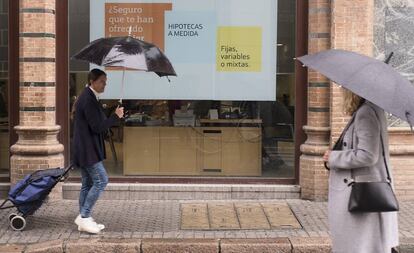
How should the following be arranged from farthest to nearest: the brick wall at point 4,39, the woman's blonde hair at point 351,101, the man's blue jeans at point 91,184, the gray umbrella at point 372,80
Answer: the brick wall at point 4,39, the man's blue jeans at point 91,184, the woman's blonde hair at point 351,101, the gray umbrella at point 372,80

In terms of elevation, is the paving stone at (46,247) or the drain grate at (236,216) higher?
the drain grate at (236,216)

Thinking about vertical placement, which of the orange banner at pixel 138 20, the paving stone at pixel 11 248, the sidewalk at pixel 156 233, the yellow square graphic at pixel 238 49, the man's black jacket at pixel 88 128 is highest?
the orange banner at pixel 138 20

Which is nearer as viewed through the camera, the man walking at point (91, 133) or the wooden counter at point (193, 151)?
the man walking at point (91, 133)

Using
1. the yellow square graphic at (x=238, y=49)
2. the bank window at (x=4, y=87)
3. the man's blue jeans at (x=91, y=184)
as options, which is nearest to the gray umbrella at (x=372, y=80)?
the man's blue jeans at (x=91, y=184)

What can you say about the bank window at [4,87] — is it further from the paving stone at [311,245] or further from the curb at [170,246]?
the paving stone at [311,245]

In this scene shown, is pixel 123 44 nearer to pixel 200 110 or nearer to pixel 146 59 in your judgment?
pixel 146 59

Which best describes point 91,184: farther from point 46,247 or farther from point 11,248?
point 11,248

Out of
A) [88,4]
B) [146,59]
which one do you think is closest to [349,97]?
[146,59]

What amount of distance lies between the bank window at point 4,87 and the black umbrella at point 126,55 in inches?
114

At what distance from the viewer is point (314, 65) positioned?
15.1ft

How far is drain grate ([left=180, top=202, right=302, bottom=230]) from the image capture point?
7.80m

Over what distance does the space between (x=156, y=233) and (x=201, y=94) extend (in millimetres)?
2944

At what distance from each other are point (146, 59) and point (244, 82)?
3012mm

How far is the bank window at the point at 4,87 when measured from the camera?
958 centimetres
